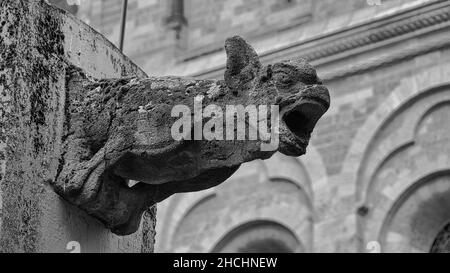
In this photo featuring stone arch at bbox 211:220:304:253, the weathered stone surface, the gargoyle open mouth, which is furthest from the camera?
stone arch at bbox 211:220:304:253

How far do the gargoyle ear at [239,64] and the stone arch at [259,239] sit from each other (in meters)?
14.0

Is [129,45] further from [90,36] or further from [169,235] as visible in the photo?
[90,36]

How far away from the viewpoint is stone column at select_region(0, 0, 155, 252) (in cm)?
517

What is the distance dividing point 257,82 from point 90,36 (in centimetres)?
96

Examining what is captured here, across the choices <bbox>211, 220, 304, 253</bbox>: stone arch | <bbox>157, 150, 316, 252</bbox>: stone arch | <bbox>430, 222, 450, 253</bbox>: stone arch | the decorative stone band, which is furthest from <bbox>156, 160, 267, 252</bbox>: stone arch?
<bbox>430, 222, 450, 253</bbox>: stone arch

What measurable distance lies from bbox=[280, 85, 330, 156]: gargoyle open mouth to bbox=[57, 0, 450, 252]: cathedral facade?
12991 millimetres

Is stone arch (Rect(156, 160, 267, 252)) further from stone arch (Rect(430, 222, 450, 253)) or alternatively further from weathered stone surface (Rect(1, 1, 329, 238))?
weathered stone surface (Rect(1, 1, 329, 238))

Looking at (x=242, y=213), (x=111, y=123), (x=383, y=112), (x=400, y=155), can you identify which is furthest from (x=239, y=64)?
(x=242, y=213)

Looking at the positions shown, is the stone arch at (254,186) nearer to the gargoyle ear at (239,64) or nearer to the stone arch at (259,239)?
the stone arch at (259,239)

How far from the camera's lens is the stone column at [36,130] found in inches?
203

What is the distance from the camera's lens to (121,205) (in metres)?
5.43

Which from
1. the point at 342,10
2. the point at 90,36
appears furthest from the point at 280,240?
the point at 90,36

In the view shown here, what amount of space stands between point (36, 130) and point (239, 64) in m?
0.74
